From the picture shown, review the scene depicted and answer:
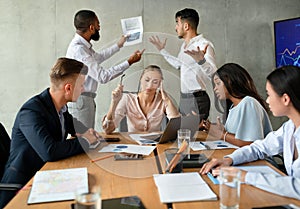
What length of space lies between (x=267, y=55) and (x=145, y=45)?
218 centimetres

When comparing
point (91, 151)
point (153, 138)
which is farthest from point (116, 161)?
point (153, 138)

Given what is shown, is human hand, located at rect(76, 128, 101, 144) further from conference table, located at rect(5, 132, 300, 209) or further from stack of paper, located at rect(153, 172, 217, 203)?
stack of paper, located at rect(153, 172, 217, 203)

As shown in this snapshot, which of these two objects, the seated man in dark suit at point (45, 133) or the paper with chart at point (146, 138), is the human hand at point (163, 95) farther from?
the seated man in dark suit at point (45, 133)

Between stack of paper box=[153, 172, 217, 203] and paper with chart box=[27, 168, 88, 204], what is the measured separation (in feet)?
0.95

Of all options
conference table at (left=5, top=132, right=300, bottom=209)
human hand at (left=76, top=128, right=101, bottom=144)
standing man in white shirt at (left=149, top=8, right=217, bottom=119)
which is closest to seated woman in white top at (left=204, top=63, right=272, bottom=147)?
standing man in white shirt at (left=149, top=8, right=217, bottom=119)

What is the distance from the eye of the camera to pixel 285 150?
1585 millimetres

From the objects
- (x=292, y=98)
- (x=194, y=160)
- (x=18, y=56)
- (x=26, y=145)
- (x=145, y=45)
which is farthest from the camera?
(x=18, y=56)

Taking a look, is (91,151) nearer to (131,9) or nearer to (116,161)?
(116,161)

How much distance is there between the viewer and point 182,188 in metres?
1.28

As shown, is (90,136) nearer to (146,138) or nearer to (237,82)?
(146,138)

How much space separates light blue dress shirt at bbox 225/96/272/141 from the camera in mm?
2057

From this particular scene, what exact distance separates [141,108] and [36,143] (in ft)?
3.19

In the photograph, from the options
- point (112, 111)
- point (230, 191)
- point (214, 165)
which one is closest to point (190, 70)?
point (112, 111)

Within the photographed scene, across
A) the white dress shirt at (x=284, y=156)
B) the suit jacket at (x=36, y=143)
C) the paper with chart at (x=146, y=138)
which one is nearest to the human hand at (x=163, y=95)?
the paper with chart at (x=146, y=138)
